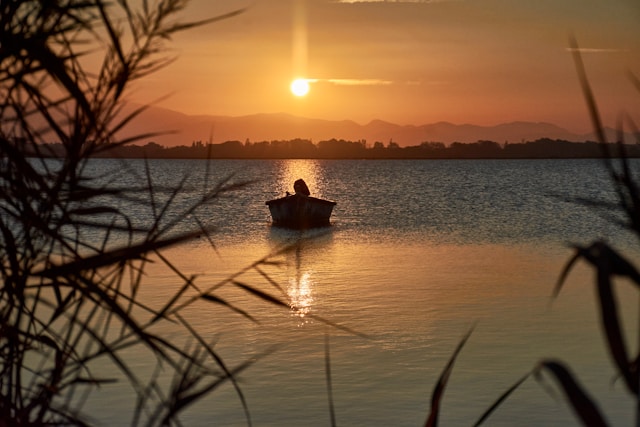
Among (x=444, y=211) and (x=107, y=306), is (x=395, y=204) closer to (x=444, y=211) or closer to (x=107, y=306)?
(x=444, y=211)

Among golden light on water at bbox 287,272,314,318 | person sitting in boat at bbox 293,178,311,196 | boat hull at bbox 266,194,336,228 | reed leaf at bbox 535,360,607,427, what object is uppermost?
reed leaf at bbox 535,360,607,427

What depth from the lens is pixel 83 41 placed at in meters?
1.50

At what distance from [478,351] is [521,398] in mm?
2381

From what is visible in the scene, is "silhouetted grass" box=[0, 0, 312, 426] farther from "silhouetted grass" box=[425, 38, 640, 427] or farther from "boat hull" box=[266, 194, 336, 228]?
"boat hull" box=[266, 194, 336, 228]

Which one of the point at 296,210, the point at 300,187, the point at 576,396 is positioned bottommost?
the point at 296,210

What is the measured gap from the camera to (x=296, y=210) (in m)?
34.3

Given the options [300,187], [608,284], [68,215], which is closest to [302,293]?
[300,187]

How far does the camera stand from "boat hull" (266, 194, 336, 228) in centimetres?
3406

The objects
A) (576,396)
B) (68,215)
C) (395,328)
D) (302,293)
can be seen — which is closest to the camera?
(576,396)

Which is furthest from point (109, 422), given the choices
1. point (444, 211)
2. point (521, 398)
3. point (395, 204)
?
point (395, 204)

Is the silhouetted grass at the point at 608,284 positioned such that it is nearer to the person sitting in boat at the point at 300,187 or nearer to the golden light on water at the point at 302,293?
the golden light on water at the point at 302,293

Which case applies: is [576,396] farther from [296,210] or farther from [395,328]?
[296,210]

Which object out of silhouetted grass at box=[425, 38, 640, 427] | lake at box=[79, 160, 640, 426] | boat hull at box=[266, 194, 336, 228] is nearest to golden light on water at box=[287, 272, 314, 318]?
lake at box=[79, 160, 640, 426]

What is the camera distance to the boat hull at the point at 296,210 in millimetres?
34062
